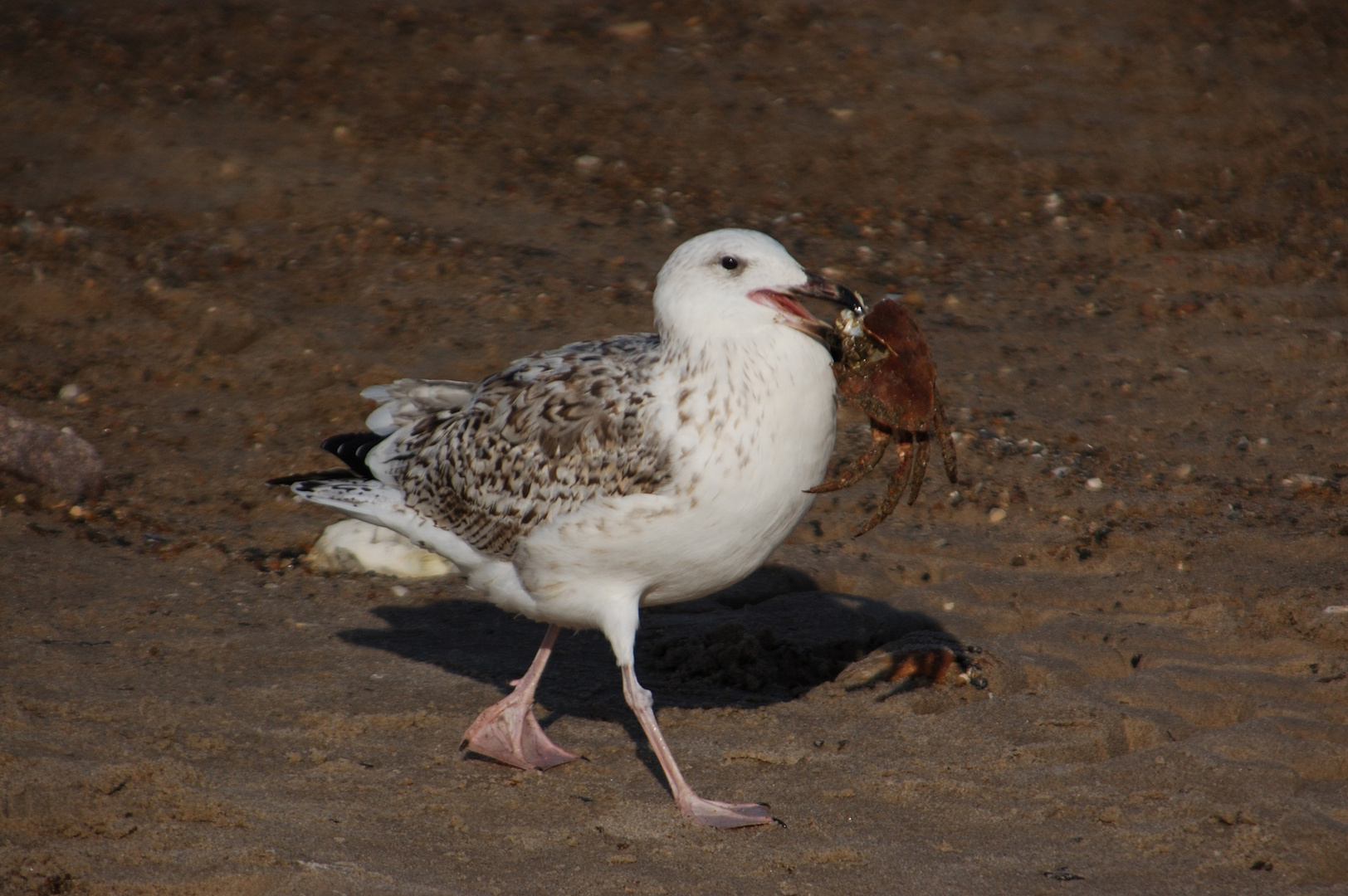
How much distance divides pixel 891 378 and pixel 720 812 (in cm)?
158

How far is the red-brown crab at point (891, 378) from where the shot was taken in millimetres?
4395

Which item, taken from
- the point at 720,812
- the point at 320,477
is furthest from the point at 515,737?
the point at 320,477

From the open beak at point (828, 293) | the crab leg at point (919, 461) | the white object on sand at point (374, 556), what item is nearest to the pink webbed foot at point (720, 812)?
the crab leg at point (919, 461)

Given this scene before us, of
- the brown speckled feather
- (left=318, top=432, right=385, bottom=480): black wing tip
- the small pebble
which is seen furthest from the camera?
the small pebble

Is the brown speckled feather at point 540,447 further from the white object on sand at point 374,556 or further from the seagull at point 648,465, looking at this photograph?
the white object on sand at point 374,556

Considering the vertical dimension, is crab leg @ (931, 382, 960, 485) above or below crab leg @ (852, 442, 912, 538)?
above

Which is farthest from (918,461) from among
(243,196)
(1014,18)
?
(1014,18)

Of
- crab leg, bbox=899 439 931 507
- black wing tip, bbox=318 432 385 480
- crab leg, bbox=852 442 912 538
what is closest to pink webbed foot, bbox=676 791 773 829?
crab leg, bbox=852 442 912 538

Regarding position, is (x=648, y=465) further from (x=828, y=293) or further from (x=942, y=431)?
(x=942, y=431)

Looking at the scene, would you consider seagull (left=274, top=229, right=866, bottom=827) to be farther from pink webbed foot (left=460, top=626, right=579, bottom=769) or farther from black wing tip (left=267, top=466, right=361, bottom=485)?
black wing tip (left=267, top=466, right=361, bottom=485)

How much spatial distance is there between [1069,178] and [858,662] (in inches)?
242

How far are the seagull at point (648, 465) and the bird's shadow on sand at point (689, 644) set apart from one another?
1.75 ft

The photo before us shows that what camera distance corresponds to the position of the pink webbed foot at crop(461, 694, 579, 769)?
496cm

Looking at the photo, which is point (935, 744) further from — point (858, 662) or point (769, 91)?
point (769, 91)
